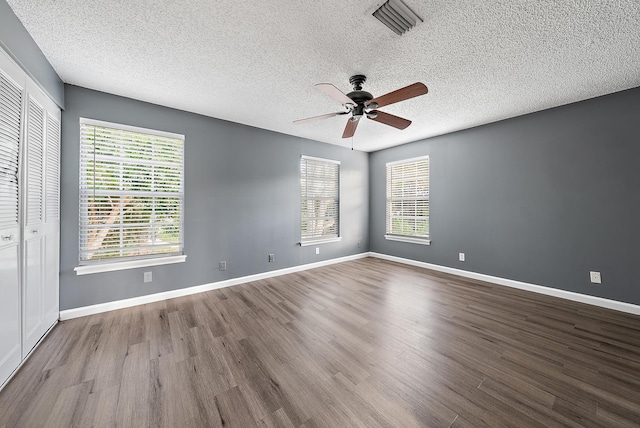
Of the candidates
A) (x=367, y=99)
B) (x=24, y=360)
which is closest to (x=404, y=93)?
(x=367, y=99)

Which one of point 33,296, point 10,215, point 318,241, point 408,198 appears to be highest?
point 408,198

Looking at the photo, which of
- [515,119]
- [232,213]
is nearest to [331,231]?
[232,213]

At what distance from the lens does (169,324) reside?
2.44 metres

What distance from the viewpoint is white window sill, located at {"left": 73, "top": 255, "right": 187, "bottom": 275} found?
2617 millimetres

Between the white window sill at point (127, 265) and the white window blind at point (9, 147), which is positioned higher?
the white window blind at point (9, 147)

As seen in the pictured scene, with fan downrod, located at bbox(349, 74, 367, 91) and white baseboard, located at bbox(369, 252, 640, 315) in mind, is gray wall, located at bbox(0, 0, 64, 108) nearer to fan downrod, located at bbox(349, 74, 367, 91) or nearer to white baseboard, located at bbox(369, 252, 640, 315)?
fan downrod, located at bbox(349, 74, 367, 91)

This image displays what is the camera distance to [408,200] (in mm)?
4965

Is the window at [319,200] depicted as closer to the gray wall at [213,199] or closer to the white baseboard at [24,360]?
the gray wall at [213,199]

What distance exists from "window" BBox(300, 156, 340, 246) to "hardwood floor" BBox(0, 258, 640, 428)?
1.99m

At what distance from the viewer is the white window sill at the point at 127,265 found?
262 centimetres

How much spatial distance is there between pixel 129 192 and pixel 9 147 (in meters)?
1.18

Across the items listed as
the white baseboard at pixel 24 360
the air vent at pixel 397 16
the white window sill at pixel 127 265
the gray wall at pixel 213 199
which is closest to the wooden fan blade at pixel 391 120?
the air vent at pixel 397 16

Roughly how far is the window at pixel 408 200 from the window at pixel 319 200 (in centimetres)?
125

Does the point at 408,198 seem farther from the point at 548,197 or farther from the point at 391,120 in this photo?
the point at 391,120
